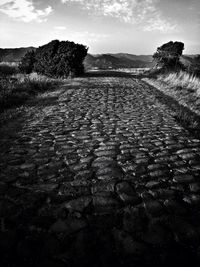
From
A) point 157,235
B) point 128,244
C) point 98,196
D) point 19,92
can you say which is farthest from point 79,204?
point 19,92

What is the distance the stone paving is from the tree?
1828 cm

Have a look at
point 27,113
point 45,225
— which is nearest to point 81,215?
point 45,225

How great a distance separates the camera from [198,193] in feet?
9.10

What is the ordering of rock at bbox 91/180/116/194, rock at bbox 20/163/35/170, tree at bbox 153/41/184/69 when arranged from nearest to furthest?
rock at bbox 91/180/116/194 → rock at bbox 20/163/35/170 → tree at bbox 153/41/184/69

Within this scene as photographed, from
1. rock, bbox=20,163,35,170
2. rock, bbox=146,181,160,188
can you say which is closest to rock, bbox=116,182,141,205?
rock, bbox=146,181,160,188

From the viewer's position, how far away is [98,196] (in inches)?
104

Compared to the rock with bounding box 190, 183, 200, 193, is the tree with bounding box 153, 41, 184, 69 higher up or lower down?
higher up

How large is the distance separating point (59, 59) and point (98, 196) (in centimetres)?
1593

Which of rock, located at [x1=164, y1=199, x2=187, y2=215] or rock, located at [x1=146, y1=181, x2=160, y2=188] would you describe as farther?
rock, located at [x1=146, y1=181, x2=160, y2=188]

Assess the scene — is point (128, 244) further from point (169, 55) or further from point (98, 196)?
point (169, 55)

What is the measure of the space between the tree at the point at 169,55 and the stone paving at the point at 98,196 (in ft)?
60.0

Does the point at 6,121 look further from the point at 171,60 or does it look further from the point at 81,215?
the point at 171,60

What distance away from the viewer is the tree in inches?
848

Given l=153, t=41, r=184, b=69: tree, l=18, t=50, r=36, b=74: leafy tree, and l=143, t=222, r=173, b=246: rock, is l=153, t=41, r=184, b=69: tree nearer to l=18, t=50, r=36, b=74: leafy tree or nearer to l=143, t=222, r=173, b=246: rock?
l=18, t=50, r=36, b=74: leafy tree
